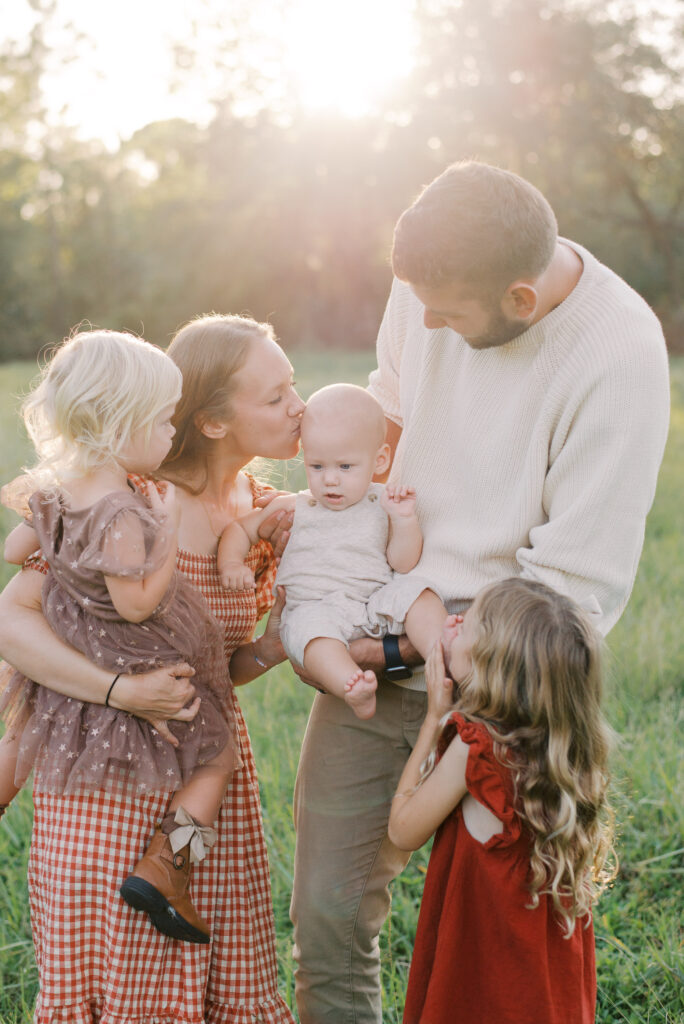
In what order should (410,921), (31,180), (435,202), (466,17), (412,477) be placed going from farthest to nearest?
1. (31,180)
2. (466,17)
3. (410,921)
4. (412,477)
5. (435,202)

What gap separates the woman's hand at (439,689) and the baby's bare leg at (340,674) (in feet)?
0.51

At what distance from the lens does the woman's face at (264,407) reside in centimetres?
281

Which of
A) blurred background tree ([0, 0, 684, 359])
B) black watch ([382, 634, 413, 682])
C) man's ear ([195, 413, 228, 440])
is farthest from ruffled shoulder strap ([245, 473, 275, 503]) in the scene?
blurred background tree ([0, 0, 684, 359])

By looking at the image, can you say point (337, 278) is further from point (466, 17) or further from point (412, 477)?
point (412, 477)

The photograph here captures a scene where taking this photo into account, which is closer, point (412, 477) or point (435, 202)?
point (435, 202)

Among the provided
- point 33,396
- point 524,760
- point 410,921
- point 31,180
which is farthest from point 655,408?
point 31,180

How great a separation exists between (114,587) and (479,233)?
3.80ft

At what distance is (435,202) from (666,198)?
36400 millimetres

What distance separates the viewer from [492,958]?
222 centimetres

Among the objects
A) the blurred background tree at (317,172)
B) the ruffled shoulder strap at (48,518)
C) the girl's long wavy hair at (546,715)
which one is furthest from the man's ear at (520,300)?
the blurred background tree at (317,172)

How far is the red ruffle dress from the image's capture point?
217 cm

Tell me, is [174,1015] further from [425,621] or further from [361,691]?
[425,621]

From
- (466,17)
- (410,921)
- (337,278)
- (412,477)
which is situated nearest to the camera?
(412,477)

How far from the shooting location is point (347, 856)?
109 inches
